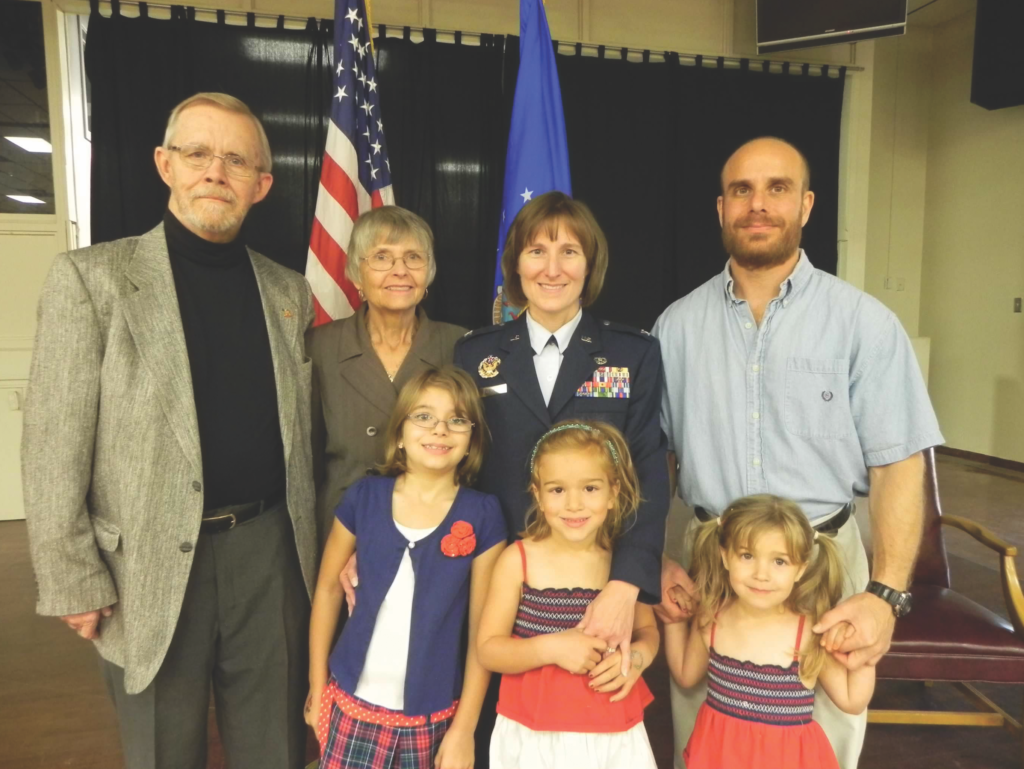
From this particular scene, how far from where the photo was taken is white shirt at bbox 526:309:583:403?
162 cm

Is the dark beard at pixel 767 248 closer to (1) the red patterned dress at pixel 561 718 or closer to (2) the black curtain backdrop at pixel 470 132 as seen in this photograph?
(1) the red patterned dress at pixel 561 718

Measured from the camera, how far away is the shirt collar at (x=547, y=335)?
162cm

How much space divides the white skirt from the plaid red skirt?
0.52 ft

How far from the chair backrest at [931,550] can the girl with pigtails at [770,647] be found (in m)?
1.17

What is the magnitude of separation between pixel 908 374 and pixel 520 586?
3.51 ft

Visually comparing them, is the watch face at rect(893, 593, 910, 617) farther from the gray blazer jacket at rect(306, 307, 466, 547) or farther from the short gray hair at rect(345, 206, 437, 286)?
the short gray hair at rect(345, 206, 437, 286)

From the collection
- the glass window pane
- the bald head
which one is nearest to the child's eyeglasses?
the bald head

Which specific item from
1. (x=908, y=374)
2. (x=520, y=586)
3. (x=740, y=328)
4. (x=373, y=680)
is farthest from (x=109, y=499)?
(x=908, y=374)

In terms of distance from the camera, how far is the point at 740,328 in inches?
67.4

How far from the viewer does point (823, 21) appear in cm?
475

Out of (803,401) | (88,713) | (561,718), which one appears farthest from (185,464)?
(88,713)

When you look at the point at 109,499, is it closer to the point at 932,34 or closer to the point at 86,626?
the point at 86,626

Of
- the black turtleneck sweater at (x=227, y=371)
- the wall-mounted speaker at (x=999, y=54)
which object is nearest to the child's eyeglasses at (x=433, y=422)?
the black turtleneck sweater at (x=227, y=371)

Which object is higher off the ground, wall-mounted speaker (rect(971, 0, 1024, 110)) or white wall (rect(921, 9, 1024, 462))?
wall-mounted speaker (rect(971, 0, 1024, 110))
